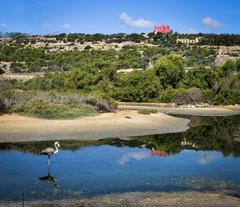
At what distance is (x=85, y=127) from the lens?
3656 centimetres

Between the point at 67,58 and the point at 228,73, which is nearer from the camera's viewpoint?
the point at 228,73

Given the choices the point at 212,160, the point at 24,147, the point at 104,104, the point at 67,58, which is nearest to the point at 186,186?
the point at 212,160

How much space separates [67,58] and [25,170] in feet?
277

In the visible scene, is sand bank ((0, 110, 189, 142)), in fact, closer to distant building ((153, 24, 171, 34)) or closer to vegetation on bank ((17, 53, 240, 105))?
vegetation on bank ((17, 53, 240, 105))

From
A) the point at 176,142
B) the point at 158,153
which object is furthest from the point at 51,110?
the point at 158,153

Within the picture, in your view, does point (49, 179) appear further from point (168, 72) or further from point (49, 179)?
point (168, 72)

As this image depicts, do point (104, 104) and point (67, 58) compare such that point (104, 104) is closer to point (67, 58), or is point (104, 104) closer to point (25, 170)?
point (25, 170)

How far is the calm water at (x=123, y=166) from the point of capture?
776 inches

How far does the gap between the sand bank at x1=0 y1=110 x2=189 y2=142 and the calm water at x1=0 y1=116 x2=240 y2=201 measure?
68.4 inches

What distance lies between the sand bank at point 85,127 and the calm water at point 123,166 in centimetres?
174

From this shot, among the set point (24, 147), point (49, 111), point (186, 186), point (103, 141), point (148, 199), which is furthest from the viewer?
point (49, 111)

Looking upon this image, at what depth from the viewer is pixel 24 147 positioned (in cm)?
2898

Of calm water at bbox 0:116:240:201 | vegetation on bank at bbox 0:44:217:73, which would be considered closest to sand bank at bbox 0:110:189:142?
calm water at bbox 0:116:240:201

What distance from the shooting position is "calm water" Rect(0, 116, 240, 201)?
1970 centimetres
